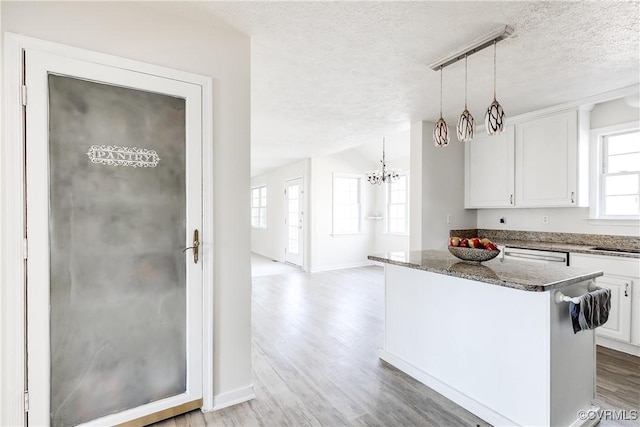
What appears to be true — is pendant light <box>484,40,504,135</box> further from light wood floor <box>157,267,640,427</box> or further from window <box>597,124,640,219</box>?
window <box>597,124,640,219</box>

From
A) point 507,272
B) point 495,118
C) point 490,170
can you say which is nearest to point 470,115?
point 495,118

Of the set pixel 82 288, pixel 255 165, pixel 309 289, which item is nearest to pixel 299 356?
pixel 82 288

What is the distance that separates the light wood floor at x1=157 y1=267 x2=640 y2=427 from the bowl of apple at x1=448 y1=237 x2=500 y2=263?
1.00 m

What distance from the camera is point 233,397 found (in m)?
2.21

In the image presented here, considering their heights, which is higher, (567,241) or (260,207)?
(260,207)

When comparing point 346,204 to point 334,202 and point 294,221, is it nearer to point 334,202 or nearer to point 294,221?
point 334,202

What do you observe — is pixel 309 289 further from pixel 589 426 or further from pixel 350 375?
pixel 589 426

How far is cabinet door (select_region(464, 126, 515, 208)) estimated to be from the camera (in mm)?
4145

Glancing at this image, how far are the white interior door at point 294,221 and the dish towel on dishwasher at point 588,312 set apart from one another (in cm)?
580

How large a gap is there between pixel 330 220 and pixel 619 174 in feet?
15.9

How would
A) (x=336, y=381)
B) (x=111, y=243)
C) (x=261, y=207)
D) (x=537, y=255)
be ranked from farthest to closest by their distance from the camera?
(x=261, y=207) < (x=537, y=255) < (x=336, y=381) < (x=111, y=243)

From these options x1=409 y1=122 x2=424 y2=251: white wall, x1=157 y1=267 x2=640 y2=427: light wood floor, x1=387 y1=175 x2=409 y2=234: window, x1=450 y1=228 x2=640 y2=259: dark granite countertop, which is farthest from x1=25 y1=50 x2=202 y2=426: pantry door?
x1=387 y1=175 x2=409 y2=234: window

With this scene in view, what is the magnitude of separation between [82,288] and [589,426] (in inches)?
120

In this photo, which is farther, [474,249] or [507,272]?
[474,249]
